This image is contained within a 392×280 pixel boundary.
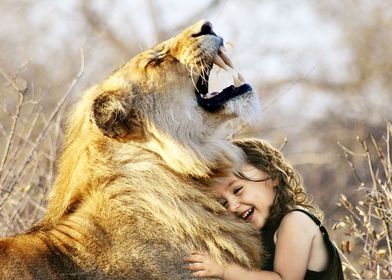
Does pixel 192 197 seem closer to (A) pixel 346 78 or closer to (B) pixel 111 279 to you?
(B) pixel 111 279

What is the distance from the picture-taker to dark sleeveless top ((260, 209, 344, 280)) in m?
5.27

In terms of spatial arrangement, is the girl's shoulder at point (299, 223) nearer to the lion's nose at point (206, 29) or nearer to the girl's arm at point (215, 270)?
the girl's arm at point (215, 270)

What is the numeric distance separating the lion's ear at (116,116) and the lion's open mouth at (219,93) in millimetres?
408

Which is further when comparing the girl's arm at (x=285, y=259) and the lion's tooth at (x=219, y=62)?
the lion's tooth at (x=219, y=62)

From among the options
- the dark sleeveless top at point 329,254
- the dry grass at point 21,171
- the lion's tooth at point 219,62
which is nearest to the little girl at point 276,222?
the dark sleeveless top at point 329,254

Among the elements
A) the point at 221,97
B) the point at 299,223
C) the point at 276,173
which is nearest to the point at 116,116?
the point at 221,97

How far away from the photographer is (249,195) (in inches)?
208

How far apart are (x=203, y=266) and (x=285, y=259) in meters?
0.51

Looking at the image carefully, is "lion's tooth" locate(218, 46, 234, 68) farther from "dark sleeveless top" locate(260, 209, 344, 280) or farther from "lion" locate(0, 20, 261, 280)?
"dark sleeveless top" locate(260, 209, 344, 280)

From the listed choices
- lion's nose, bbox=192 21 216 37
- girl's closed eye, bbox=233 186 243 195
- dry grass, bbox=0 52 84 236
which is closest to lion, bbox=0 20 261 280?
lion's nose, bbox=192 21 216 37

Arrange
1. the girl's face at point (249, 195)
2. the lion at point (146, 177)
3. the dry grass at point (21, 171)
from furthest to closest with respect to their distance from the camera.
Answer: the dry grass at point (21, 171) → the girl's face at point (249, 195) → the lion at point (146, 177)

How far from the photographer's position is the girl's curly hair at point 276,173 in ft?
17.7

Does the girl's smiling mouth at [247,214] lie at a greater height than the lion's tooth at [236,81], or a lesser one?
lesser

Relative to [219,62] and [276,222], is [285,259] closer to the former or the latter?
[276,222]
